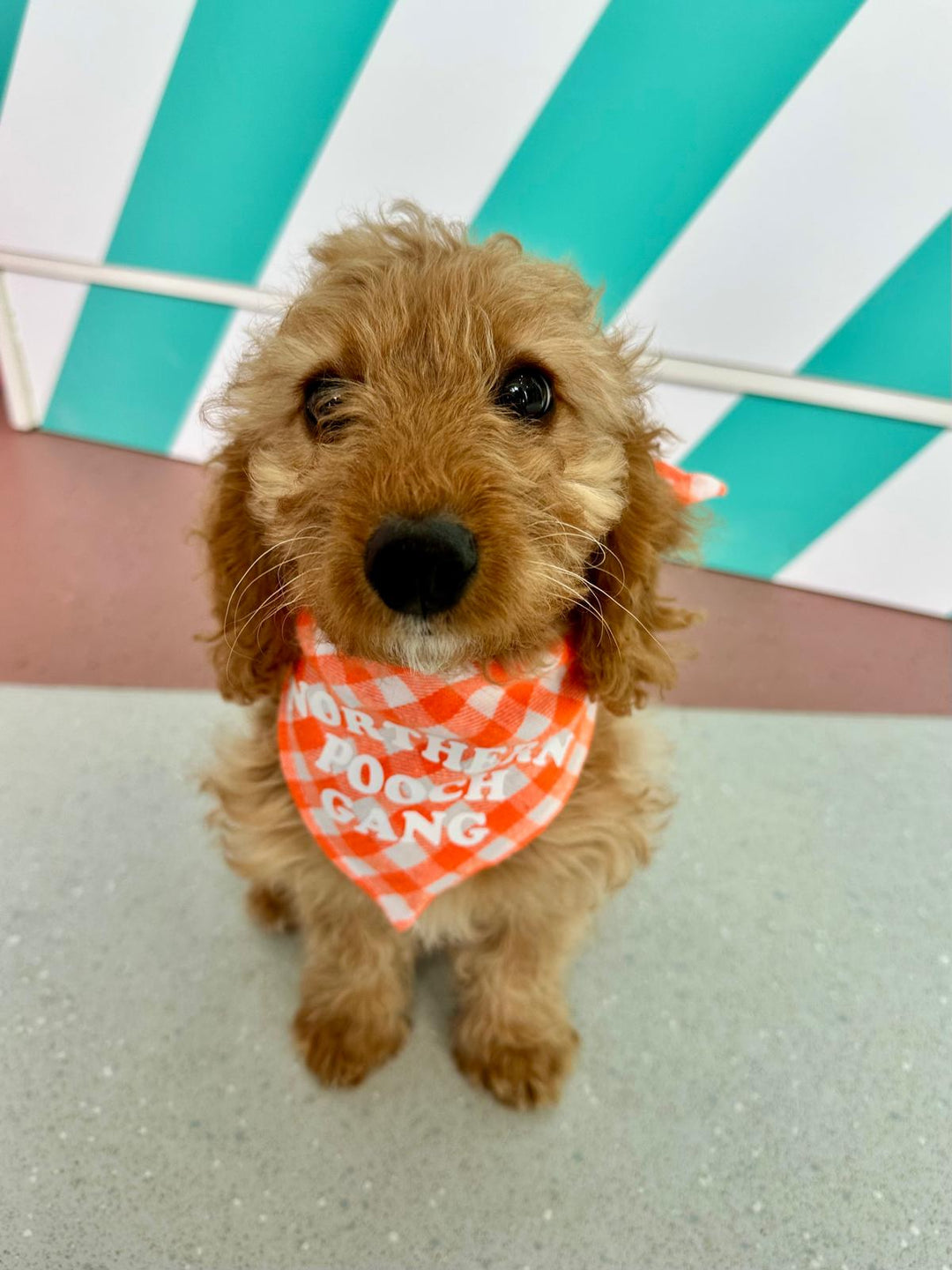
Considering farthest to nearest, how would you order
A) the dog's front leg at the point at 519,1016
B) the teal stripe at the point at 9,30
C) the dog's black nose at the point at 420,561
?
1. the teal stripe at the point at 9,30
2. the dog's front leg at the point at 519,1016
3. the dog's black nose at the point at 420,561

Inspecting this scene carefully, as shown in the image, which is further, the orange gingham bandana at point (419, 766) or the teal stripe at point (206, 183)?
the teal stripe at point (206, 183)

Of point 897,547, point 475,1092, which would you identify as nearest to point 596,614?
point 475,1092

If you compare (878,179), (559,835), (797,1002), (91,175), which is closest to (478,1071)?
(559,835)

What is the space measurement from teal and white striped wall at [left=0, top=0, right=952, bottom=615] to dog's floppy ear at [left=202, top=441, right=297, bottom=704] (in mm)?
756

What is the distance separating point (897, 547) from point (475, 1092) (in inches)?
66.9

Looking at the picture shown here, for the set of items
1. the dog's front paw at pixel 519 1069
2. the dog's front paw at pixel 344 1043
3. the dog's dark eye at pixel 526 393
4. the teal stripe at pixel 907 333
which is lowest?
the dog's front paw at pixel 344 1043

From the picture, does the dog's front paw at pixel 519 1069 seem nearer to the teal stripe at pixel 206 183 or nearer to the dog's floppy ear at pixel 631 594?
the dog's floppy ear at pixel 631 594

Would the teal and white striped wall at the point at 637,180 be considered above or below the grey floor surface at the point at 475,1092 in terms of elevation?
above

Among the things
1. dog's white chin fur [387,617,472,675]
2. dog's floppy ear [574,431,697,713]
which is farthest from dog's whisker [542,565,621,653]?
dog's white chin fur [387,617,472,675]

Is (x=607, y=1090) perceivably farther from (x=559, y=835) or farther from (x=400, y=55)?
(x=400, y=55)

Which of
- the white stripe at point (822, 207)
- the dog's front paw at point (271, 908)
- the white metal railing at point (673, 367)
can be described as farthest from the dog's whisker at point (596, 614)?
the white stripe at point (822, 207)

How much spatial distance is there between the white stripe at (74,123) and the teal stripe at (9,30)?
0.05 ft

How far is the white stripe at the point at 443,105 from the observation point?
1.51 metres

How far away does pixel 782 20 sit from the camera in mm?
1432
